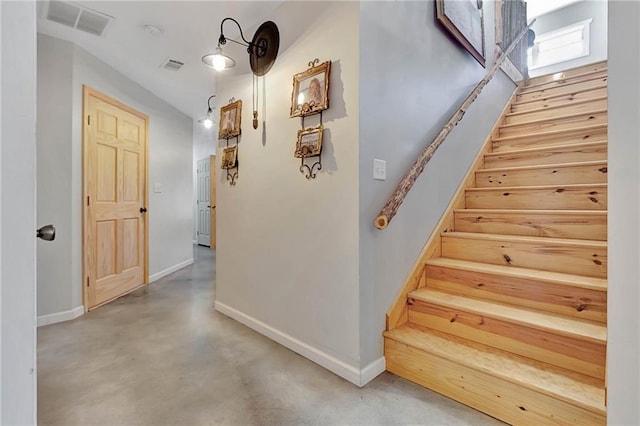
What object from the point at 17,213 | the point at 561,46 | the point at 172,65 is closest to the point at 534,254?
the point at 17,213

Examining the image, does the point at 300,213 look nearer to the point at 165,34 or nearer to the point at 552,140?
the point at 165,34

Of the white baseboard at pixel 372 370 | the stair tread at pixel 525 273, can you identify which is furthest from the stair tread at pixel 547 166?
the white baseboard at pixel 372 370

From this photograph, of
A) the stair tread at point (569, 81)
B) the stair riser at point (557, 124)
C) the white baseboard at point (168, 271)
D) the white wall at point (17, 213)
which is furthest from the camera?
the white baseboard at point (168, 271)

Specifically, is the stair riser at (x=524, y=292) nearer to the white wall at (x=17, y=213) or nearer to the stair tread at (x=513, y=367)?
the stair tread at (x=513, y=367)

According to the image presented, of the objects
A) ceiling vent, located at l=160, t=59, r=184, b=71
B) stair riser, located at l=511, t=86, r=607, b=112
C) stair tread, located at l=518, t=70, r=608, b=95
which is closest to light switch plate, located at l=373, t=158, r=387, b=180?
ceiling vent, located at l=160, t=59, r=184, b=71

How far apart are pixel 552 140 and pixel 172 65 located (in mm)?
3669

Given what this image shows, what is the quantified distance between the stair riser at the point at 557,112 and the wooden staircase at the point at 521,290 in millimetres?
38

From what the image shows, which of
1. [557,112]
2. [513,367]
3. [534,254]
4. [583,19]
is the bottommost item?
[513,367]

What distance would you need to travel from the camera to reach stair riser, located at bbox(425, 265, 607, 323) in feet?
5.11

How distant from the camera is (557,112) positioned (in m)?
3.17

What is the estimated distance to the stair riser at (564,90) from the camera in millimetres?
3273

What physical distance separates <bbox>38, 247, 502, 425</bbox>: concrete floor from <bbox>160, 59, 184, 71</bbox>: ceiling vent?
2449 millimetres

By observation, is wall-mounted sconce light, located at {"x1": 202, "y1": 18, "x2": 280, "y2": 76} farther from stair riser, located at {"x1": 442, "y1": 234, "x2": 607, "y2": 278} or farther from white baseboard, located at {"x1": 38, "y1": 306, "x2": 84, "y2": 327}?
white baseboard, located at {"x1": 38, "y1": 306, "x2": 84, "y2": 327}

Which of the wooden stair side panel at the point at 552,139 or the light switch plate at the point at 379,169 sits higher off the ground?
the wooden stair side panel at the point at 552,139
